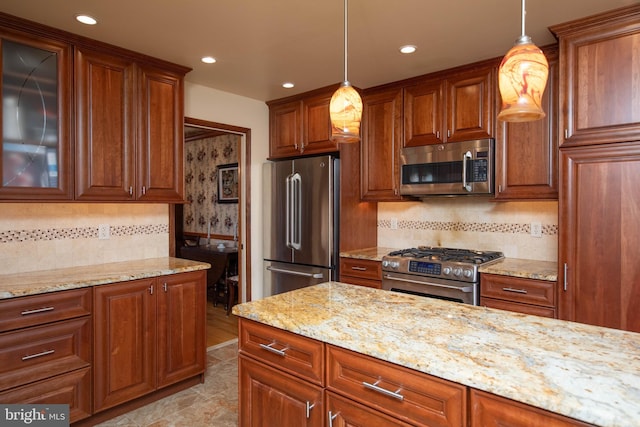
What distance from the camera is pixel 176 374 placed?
2754 mm

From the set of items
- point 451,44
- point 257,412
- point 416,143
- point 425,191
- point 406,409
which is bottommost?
point 257,412

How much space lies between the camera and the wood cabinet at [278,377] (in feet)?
4.72

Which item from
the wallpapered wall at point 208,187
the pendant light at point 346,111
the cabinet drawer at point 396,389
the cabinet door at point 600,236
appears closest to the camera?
the cabinet drawer at point 396,389

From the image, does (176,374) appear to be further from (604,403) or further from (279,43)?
(604,403)

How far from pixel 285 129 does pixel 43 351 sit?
2.79m

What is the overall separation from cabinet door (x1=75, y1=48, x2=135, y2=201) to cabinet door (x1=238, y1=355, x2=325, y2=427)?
167cm

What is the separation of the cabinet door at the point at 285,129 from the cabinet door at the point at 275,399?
2.64m

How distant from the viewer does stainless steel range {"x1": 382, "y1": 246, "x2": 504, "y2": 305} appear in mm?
2789

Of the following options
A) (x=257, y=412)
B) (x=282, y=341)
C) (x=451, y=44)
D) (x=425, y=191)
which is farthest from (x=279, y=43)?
(x=257, y=412)

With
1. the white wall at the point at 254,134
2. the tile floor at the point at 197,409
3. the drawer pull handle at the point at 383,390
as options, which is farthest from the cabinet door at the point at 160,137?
the drawer pull handle at the point at 383,390

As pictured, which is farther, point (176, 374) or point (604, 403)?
point (176, 374)

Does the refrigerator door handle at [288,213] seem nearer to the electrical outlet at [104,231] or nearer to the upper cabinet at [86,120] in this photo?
the upper cabinet at [86,120]

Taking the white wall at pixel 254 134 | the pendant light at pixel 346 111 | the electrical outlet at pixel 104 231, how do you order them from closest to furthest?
the pendant light at pixel 346 111
the electrical outlet at pixel 104 231
the white wall at pixel 254 134

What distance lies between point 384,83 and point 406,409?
2968mm
